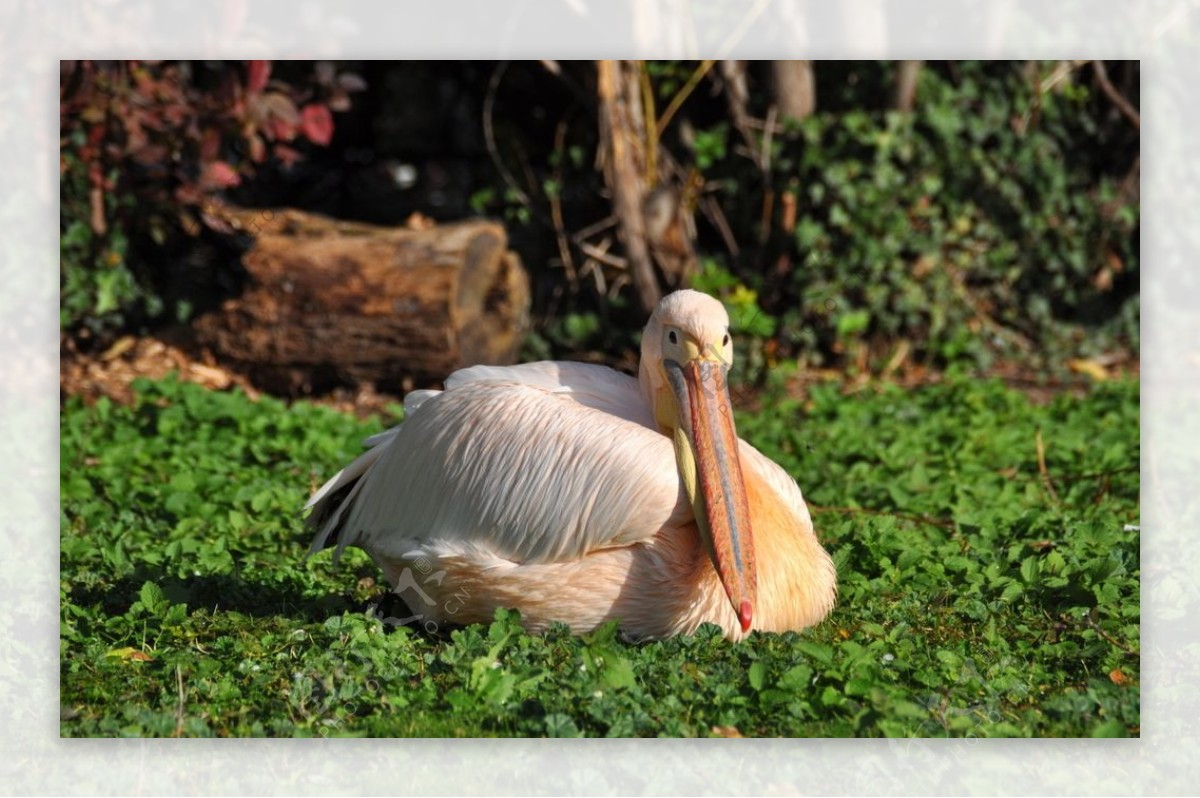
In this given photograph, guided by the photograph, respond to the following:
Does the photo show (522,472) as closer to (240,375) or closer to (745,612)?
(745,612)

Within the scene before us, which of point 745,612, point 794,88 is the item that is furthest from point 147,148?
point 745,612

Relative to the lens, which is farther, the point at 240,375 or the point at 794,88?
the point at 794,88

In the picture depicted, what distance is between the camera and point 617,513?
3949mm

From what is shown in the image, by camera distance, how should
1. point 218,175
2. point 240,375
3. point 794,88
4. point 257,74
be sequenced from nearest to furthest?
point 257,74 → point 218,175 → point 240,375 → point 794,88

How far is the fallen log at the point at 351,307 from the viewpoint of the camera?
291 inches

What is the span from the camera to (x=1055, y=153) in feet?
27.8

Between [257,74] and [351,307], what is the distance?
3.82ft

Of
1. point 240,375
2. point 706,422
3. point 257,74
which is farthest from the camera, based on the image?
point 240,375

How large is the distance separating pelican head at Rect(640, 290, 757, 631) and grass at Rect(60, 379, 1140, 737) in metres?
0.25

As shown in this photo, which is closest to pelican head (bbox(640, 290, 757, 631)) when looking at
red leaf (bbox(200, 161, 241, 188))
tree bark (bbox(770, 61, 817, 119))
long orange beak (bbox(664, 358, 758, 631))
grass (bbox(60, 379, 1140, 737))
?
long orange beak (bbox(664, 358, 758, 631))

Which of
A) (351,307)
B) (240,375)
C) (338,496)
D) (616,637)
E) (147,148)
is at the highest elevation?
(147,148)

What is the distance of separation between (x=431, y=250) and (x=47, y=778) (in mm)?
4230

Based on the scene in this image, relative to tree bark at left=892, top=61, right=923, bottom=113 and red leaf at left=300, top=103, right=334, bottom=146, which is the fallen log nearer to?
red leaf at left=300, top=103, right=334, bottom=146

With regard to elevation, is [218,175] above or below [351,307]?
above
